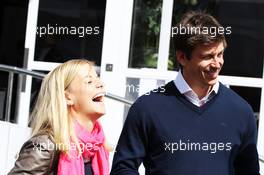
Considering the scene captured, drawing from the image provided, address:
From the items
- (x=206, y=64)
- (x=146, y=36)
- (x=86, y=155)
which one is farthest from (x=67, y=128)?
(x=146, y=36)

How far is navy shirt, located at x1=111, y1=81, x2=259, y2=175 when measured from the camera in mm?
2959

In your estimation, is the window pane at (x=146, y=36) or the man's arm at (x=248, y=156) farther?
the window pane at (x=146, y=36)

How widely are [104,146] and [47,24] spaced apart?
163 inches

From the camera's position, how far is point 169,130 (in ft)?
9.78

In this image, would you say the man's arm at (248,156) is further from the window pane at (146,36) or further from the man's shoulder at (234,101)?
the window pane at (146,36)

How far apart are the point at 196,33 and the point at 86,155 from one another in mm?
1007

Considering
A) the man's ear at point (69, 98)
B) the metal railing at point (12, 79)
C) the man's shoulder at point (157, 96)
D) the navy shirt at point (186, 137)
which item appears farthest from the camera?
the metal railing at point (12, 79)

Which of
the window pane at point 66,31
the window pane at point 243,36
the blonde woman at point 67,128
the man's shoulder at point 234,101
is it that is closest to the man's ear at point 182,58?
the man's shoulder at point 234,101

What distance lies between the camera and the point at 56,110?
3527 millimetres

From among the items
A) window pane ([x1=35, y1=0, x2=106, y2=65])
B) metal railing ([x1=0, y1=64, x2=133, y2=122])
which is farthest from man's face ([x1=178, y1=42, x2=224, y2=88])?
window pane ([x1=35, y1=0, x2=106, y2=65])

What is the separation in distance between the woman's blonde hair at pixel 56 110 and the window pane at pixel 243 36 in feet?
12.8

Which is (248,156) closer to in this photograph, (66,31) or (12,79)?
(12,79)

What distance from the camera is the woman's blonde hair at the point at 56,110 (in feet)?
11.3

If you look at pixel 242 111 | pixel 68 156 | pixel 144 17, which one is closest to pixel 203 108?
pixel 242 111
